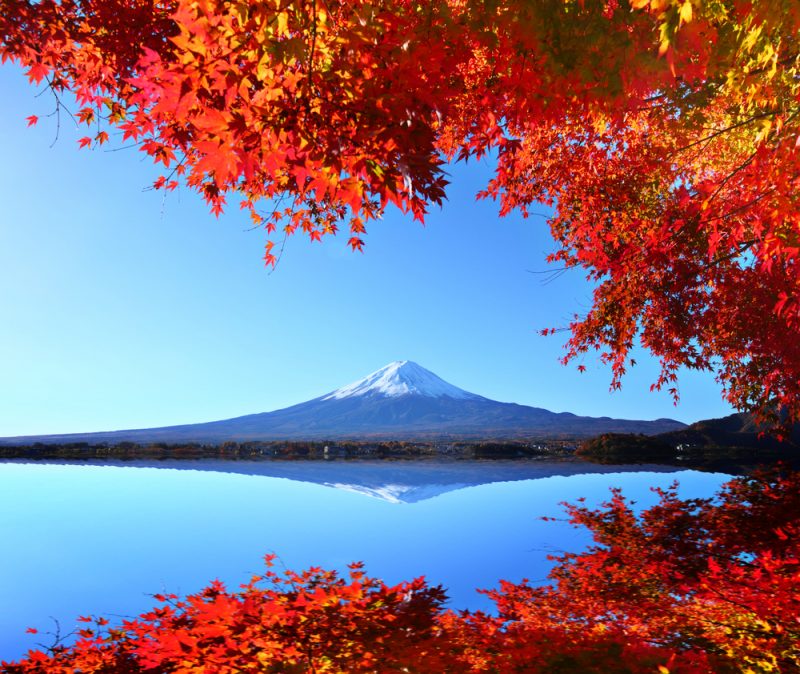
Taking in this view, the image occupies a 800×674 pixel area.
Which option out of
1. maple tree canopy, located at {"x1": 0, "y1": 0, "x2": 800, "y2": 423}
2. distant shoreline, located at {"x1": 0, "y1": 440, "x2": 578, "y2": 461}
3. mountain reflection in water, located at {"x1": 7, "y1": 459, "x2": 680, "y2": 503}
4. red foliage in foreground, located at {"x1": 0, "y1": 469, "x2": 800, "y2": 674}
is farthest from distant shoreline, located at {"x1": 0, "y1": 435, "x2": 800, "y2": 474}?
red foliage in foreground, located at {"x1": 0, "y1": 469, "x2": 800, "y2": 674}

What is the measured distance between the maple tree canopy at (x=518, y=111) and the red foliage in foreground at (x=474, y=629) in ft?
12.3

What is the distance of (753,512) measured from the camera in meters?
9.62

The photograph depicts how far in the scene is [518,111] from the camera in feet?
19.1

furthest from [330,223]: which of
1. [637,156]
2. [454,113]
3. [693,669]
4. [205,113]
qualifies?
[693,669]

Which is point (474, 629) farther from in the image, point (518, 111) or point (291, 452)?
point (291, 452)

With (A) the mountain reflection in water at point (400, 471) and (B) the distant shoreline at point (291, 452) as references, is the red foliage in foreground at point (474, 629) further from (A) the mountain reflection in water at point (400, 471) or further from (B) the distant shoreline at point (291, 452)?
(B) the distant shoreline at point (291, 452)

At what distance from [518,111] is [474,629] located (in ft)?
18.2

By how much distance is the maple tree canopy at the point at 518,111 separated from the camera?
3.68 meters

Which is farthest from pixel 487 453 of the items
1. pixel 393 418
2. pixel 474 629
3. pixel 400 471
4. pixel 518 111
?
pixel 393 418

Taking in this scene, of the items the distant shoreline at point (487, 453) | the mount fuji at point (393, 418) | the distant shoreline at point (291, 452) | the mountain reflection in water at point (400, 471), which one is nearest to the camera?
the mountain reflection in water at point (400, 471)

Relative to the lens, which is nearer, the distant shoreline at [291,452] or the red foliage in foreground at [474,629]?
the red foliage in foreground at [474,629]

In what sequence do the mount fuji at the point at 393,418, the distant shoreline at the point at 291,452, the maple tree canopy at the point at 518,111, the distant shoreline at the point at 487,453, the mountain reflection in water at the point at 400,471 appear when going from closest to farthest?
the maple tree canopy at the point at 518,111
the mountain reflection in water at the point at 400,471
the distant shoreline at the point at 487,453
the distant shoreline at the point at 291,452
the mount fuji at the point at 393,418

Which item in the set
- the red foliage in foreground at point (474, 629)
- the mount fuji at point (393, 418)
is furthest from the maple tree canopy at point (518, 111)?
the mount fuji at point (393, 418)

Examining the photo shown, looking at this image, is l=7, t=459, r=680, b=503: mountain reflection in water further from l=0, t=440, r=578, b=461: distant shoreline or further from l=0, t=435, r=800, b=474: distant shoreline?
l=0, t=440, r=578, b=461: distant shoreline
